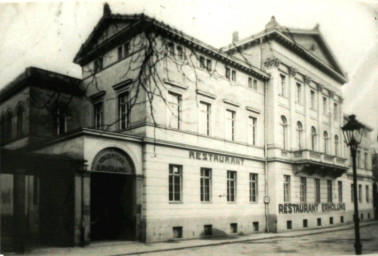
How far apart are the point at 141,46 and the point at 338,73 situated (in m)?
8.03

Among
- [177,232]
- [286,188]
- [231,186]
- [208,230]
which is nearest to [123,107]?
[177,232]

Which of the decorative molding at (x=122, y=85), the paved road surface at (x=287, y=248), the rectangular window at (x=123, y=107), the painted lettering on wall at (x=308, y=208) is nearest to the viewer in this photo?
the paved road surface at (x=287, y=248)

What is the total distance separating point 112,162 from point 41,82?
5219 mm

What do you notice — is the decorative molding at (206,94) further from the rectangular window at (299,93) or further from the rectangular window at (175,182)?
the rectangular window at (299,93)

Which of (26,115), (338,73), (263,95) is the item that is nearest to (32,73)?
(26,115)

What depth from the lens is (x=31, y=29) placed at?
445 inches

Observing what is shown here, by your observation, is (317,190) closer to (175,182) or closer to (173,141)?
(175,182)

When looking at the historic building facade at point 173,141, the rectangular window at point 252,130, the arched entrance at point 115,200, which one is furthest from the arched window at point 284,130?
the arched entrance at point 115,200

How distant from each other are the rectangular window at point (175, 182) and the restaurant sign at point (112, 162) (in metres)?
2.06

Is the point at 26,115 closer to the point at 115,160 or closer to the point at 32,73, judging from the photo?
the point at 32,73

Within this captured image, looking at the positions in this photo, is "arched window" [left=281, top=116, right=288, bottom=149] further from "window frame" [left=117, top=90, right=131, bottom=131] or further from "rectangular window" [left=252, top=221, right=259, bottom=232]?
"window frame" [left=117, top=90, right=131, bottom=131]

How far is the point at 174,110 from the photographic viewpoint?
17328mm

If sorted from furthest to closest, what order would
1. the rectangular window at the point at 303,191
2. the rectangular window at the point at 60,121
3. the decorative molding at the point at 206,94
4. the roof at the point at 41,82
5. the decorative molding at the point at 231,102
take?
1. the rectangular window at the point at 303,191
2. the decorative molding at the point at 231,102
3. the decorative molding at the point at 206,94
4. the rectangular window at the point at 60,121
5. the roof at the point at 41,82

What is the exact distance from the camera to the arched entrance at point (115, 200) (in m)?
15.5
